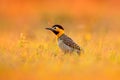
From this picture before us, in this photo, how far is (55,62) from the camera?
14.2m

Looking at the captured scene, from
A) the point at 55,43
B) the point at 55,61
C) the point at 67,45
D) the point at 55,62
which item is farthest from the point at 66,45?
the point at 55,62

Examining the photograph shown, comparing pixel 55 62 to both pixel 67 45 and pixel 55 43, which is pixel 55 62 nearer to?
pixel 67 45

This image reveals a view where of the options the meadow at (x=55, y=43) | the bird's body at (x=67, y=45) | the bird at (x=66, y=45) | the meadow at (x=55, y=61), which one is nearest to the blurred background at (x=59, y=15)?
the meadow at (x=55, y=43)

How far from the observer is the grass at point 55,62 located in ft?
43.3

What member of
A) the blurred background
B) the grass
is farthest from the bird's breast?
the blurred background

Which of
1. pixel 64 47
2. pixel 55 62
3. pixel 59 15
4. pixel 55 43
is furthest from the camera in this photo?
pixel 59 15

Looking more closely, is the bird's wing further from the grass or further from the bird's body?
the grass

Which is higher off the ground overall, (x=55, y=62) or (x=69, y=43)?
(x=69, y=43)

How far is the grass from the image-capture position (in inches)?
520

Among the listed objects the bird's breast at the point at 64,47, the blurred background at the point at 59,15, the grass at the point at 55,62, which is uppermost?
the blurred background at the point at 59,15

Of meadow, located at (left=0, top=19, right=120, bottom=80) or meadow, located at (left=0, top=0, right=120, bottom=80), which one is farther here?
meadow, located at (left=0, top=0, right=120, bottom=80)

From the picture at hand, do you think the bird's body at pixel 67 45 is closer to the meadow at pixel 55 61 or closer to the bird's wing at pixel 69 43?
the bird's wing at pixel 69 43

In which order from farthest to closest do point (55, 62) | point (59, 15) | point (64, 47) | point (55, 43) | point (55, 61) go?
1. point (59, 15)
2. point (55, 43)
3. point (64, 47)
4. point (55, 61)
5. point (55, 62)

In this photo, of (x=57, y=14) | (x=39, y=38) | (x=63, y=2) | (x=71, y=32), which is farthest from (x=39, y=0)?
(x=39, y=38)
